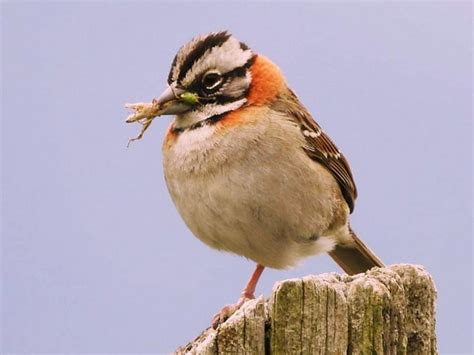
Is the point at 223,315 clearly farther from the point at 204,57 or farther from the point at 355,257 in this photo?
the point at 355,257

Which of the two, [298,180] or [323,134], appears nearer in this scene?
[298,180]

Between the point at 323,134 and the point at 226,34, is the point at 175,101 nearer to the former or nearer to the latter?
the point at 226,34

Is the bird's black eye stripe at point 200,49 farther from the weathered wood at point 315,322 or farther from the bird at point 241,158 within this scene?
the weathered wood at point 315,322

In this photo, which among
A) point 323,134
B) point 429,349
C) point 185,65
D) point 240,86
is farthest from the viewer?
point 323,134

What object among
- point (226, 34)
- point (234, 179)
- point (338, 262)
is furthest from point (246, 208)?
point (338, 262)

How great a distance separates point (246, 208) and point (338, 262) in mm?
1719

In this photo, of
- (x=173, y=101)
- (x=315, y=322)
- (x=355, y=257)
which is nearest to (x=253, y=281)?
(x=355, y=257)

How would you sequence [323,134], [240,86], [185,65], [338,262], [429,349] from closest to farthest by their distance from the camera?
[429,349] < [185,65] < [240,86] < [323,134] < [338,262]

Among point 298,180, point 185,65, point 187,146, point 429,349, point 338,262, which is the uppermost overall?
point 185,65

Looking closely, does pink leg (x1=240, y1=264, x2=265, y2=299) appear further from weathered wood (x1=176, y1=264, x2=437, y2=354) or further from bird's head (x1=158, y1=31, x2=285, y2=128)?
weathered wood (x1=176, y1=264, x2=437, y2=354)

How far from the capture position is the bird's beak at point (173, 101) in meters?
5.82

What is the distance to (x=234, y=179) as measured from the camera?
19.0 feet

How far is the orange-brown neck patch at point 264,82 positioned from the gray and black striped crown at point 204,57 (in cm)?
21

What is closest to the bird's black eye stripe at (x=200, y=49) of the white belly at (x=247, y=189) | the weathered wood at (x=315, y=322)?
the white belly at (x=247, y=189)
